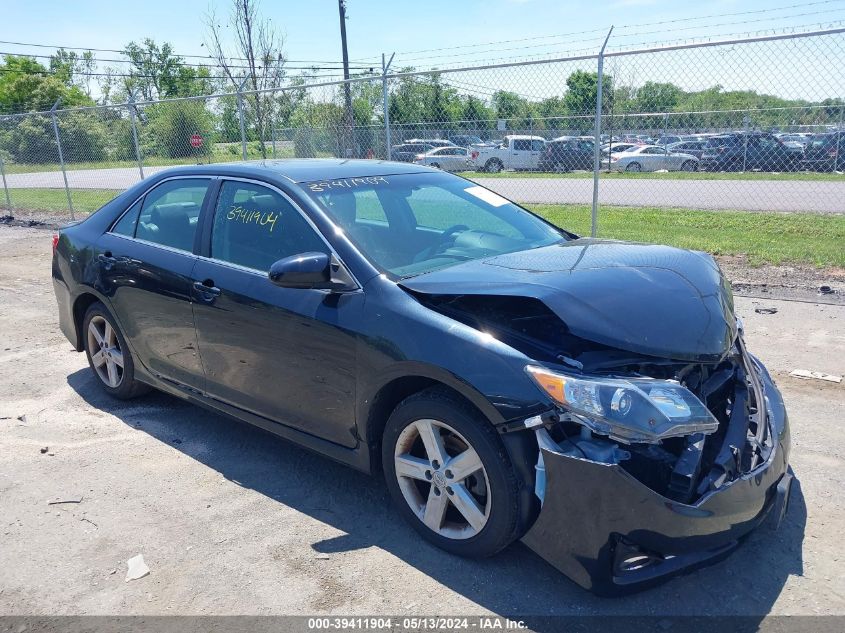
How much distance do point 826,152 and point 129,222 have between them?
9550 mm

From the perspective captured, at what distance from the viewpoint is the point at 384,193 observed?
13.2 ft

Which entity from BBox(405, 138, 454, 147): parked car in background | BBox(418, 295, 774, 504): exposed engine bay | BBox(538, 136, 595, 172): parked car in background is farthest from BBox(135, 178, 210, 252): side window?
BBox(538, 136, 595, 172): parked car in background

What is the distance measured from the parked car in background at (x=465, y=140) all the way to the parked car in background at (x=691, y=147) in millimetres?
5854

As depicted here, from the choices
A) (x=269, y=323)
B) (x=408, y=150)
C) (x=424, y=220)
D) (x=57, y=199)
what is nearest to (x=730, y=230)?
(x=408, y=150)

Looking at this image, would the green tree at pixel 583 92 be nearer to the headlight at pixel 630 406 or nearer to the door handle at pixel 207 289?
the door handle at pixel 207 289

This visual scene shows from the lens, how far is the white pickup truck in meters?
10.3

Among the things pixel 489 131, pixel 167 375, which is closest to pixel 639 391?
pixel 167 375

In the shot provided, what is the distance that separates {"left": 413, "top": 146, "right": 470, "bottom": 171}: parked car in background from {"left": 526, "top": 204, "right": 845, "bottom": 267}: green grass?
1.96m

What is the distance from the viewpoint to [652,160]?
16.7m

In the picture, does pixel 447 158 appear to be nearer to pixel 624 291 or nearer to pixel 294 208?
pixel 294 208

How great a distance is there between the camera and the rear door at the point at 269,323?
11.0ft

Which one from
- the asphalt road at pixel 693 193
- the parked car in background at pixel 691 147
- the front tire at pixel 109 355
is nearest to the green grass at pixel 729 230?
the asphalt road at pixel 693 193

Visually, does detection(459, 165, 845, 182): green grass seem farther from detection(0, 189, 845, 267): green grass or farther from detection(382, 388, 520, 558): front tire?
detection(382, 388, 520, 558): front tire

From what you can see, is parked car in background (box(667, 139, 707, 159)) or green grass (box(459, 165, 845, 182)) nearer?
green grass (box(459, 165, 845, 182))
